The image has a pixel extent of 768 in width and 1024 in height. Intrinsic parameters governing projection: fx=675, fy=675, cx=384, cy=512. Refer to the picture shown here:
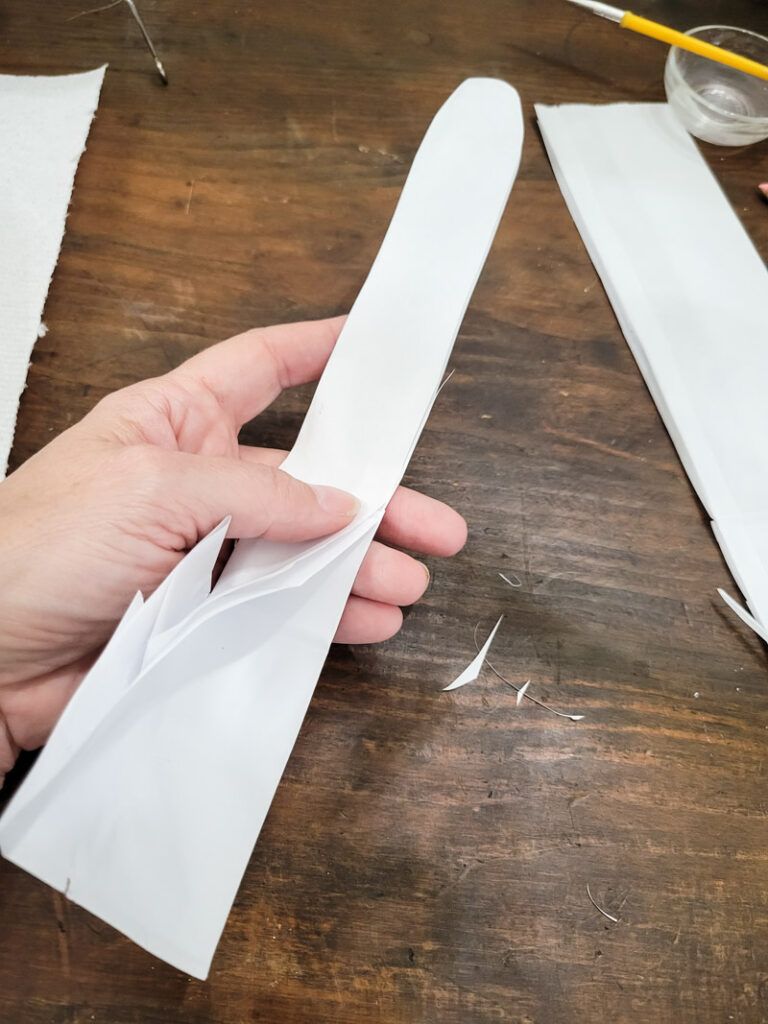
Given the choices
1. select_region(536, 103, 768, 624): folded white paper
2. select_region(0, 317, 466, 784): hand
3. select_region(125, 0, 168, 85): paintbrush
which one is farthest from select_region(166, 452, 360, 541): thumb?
select_region(125, 0, 168, 85): paintbrush

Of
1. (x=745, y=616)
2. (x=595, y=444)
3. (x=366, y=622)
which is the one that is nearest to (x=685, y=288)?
(x=595, y=444)

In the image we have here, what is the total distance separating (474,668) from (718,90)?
67 centimetres

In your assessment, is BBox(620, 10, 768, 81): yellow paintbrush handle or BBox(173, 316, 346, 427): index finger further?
BBox(620, 10, 768, 81): yellow paintbrush handle

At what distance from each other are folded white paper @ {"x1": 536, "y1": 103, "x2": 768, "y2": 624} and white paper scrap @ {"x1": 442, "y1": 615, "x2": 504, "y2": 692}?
7.8 inches

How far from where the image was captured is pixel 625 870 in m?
0.42

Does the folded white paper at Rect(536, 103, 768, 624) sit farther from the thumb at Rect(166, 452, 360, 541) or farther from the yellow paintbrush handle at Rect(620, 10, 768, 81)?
the thumb at Rect(166, 452, 360, 541)

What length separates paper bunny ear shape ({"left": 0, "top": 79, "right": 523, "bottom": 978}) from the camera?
1.08 feet

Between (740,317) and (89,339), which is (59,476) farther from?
(740,317)

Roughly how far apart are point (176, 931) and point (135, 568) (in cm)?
19

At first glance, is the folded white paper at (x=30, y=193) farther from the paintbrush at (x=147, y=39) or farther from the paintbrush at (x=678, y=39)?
the paintbrush at (x=678, y=39)

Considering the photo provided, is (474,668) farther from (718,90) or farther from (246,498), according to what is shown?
(718,90)

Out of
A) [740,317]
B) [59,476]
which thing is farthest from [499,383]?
[59,476]

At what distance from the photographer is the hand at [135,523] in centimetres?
38

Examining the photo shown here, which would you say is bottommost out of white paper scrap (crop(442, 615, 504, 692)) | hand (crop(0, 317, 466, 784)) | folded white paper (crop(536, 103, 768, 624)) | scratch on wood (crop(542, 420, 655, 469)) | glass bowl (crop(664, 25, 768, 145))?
white paper scrap (crop(442, 615, 504, 692))
